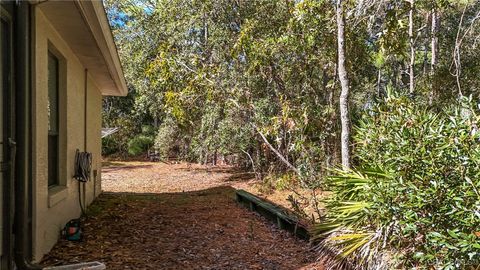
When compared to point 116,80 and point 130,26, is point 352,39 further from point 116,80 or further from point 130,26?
point 130,26

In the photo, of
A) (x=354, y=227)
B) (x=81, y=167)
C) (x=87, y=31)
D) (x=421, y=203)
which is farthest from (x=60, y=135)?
(x=421, y=203)

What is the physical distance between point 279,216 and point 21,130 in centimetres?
417

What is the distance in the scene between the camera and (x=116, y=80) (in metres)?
7.92

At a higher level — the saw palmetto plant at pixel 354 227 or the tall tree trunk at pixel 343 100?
the tall tree trunk at pixel 343 100

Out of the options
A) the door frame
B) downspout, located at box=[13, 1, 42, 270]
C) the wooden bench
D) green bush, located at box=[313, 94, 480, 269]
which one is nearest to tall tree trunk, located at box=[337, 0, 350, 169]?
the wooden bench

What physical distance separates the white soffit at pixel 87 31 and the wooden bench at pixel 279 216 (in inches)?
138

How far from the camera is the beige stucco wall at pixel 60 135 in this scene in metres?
3.75

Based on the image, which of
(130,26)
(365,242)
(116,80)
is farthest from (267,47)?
(130,26)

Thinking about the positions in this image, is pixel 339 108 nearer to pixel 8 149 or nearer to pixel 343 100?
pixel 343 100

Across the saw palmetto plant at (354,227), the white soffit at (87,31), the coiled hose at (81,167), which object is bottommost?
the saw palmetto plant at (354,227)

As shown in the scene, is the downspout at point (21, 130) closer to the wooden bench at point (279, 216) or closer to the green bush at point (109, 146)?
the wooden bench at point (279, 216)

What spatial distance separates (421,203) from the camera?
10.4 ft

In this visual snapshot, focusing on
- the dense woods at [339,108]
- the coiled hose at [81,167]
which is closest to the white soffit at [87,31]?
the coiled hose at [81,167]

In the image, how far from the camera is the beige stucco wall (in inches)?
147
